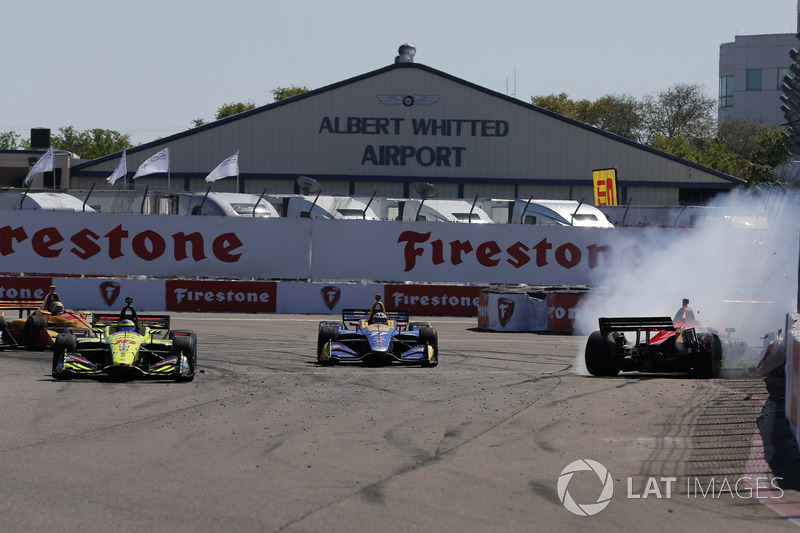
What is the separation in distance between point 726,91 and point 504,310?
9633 centimetres

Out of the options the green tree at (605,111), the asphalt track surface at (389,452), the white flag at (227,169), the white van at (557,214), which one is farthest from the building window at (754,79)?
the asphalt track surface at (389,452)

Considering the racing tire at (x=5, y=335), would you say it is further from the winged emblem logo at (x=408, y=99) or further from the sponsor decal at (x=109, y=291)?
the winged emblem logo at (x=408, y=99)

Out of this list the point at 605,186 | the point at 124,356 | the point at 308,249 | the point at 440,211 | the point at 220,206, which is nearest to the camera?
the point at 124,356

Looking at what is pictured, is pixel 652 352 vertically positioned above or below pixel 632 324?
below

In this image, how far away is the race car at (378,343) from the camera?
691 inches

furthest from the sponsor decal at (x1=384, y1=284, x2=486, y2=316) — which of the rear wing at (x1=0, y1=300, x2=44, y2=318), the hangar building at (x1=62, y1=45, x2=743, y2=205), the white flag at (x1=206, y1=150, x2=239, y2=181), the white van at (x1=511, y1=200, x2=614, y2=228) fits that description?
the hangar building at (x1=62, y1=45, x2=743, y2=205)

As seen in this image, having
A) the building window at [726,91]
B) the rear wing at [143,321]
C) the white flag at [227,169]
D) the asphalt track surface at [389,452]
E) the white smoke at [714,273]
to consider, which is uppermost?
the building window at [726,91]

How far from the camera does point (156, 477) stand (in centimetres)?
845

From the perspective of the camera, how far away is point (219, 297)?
3008 centimetres

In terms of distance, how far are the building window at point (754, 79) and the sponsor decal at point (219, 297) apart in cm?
9198

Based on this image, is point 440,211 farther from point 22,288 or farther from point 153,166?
point 22,288

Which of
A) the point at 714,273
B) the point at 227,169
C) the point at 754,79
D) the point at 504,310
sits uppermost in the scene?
the point at 754,79

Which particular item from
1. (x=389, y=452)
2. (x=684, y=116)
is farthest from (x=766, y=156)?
(x=389, y=452)

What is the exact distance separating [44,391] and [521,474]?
7091 millimetres
